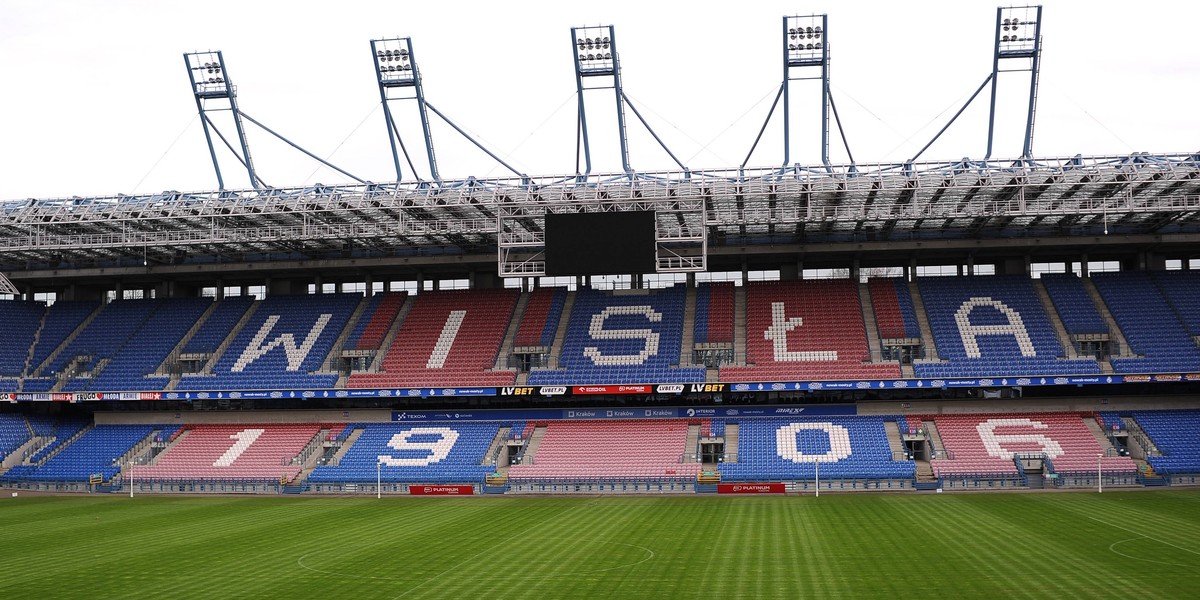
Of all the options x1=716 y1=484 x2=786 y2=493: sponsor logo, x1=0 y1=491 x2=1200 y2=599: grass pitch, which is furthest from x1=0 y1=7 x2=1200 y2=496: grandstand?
x1=0 y1=491 x2=1200 y2=599: grass pitch

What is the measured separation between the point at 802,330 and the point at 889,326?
4.52 metres

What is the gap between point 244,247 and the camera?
5334 cm

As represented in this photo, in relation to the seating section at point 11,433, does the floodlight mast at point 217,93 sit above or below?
above

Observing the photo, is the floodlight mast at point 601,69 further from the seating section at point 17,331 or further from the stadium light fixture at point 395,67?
the seating section at point 17,331

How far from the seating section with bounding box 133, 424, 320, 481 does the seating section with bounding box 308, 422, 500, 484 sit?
2564 millimetres

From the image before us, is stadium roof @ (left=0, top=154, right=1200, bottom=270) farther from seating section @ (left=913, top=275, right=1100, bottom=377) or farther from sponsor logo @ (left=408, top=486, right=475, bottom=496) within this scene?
sponsor logo @ (left=408, top=486, right=475, bottom=496)

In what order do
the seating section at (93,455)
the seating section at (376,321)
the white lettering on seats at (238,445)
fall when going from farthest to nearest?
the seating section at (376,321), the white lettering on seats at (238,445), the seating section at (93,455)

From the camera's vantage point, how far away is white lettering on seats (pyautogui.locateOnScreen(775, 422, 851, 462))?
147 feet

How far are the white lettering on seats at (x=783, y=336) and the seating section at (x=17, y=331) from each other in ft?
140

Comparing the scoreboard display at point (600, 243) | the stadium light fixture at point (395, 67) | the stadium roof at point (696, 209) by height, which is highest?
the stadium light fixture at point (395, 67)

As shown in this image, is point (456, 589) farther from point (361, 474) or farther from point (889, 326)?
point (889, 326)

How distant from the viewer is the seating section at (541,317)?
52562mm

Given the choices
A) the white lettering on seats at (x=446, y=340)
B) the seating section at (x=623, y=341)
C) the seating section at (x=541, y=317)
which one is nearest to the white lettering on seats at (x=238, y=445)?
the white lettering on seats at (x=446, y=340)

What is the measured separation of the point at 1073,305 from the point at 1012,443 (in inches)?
404
